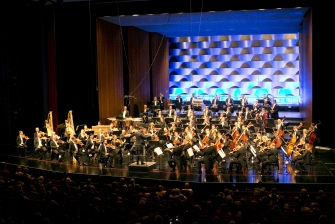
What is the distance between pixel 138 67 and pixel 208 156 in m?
11.2

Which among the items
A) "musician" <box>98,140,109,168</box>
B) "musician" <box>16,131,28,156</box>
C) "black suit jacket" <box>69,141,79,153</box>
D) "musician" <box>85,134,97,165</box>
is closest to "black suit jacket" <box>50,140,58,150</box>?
"black suit jacket" <box>69,141,79,153</box>

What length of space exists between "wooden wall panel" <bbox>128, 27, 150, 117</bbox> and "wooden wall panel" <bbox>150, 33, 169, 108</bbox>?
0.72m

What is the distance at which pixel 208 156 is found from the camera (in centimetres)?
1411

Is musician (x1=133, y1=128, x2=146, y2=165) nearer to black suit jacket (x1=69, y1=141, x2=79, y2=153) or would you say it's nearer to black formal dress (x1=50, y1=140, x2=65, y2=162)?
black suit jacket (x1=69, y1=141, x2=79, y2=153)

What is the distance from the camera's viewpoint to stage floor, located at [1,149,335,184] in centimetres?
1333

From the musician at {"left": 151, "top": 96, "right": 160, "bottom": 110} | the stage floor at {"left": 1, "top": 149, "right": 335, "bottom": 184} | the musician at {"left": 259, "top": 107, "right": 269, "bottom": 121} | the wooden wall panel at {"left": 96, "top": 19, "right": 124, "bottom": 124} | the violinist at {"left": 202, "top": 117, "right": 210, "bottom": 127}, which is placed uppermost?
the wooden wall panel at {"left": 96, "top": 19, "right": 124, "bottom": 124}

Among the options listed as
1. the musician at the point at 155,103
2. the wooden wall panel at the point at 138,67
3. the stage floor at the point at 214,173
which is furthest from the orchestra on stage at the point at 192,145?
the wooden wall panel at the point at 138,67

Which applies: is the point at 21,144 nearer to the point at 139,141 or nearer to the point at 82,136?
the point at 82,136

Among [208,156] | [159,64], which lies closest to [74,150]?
[208,156]

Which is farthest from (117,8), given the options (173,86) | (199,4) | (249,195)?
(249,195)

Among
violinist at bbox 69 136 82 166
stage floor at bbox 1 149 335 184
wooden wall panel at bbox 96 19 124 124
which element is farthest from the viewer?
wooden wall panel at bbox 96 19 124 124

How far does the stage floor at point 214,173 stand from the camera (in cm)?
1333

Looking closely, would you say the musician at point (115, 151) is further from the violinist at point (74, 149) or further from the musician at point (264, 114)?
the musician at point (264, 114)

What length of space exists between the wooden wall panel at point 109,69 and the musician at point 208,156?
8.02 metres
